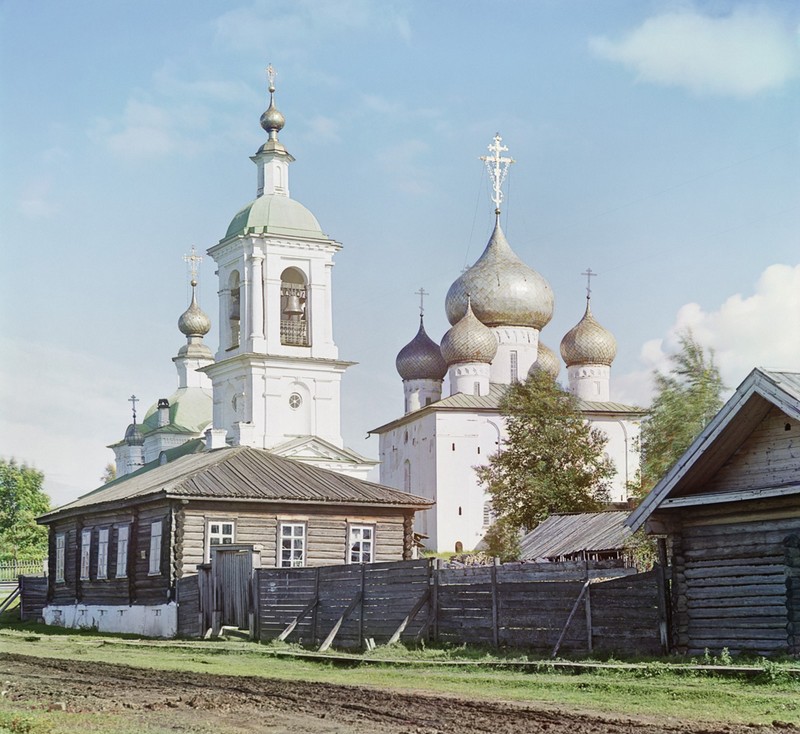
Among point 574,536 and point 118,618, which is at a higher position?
point 574,536

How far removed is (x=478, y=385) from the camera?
8194cm

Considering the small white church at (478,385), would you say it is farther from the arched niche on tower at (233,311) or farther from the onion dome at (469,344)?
the arched niche on tower at (233,311)

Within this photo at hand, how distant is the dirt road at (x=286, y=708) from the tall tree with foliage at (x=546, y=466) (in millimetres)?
35291

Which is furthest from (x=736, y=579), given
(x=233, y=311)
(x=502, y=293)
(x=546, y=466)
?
(x=502, y=293)

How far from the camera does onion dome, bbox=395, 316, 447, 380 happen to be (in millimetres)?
86438

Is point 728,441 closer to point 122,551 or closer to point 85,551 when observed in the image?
point 122,551

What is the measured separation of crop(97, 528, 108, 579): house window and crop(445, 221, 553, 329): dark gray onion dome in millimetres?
49323

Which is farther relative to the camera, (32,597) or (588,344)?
(588,344)

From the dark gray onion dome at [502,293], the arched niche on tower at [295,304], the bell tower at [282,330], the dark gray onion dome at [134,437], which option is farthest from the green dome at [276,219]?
the dark gray onion dome at [134,437]

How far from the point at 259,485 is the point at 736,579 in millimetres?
17000

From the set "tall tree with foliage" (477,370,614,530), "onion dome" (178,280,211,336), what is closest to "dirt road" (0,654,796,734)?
"tall tree with foliage" (477,370,614,530)

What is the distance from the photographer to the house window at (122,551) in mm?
35969

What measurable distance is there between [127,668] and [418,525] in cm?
5989

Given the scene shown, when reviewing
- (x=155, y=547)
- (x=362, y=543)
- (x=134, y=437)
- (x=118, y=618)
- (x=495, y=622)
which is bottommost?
(x=495, y=622)
